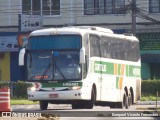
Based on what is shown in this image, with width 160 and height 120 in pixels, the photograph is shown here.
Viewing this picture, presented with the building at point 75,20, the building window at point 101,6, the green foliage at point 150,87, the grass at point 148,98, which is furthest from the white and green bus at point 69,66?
the building window at point 101,6

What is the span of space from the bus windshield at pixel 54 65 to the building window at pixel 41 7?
3178 cm

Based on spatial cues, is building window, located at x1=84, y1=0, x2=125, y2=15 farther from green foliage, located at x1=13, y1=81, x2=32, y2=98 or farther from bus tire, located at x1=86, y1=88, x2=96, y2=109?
bus tire, located at x1=86, y1=88, x2=96, y2=109

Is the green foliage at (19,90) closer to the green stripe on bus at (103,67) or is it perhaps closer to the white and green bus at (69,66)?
the white and green bus at (69,66)

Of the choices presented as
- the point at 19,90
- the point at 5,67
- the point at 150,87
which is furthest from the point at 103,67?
the point at 5,67

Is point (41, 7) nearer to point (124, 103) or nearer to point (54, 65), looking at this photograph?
point (124, 103)

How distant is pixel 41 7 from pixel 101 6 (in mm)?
5877

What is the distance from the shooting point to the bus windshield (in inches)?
1064

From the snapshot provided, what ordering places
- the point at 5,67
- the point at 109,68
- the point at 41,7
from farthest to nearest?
the point at 5,67 → the point at 41,7 → the point at 109,68

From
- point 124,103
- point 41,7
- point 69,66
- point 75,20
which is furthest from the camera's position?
point 41,7

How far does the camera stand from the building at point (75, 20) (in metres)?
55.6

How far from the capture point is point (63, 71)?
27.1 m

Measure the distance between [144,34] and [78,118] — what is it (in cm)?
3616

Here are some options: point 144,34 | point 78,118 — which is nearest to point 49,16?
point 144,34

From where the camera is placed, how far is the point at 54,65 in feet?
88.9
